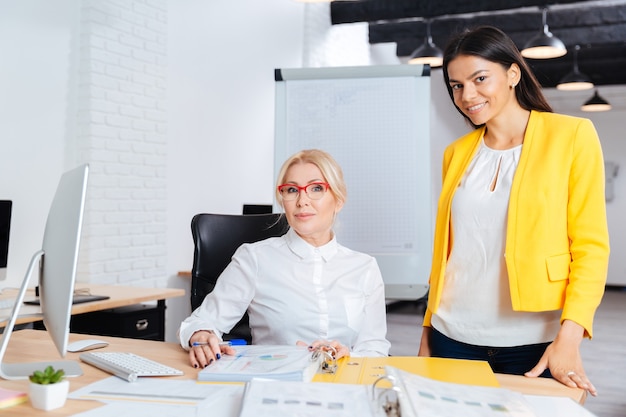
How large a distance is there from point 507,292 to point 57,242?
1066mm

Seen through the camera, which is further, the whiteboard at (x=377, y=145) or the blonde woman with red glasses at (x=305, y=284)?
the whiteboard at (x=377, y=145)

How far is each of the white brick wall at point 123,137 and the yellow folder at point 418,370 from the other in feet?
9.63

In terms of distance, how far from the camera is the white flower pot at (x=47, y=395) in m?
1.23

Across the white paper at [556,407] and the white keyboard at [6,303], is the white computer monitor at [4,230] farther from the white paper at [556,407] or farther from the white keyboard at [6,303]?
the white paper at [556,407]

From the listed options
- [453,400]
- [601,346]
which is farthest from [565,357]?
[601,346]

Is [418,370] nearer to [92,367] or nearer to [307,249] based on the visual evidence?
[307,249]

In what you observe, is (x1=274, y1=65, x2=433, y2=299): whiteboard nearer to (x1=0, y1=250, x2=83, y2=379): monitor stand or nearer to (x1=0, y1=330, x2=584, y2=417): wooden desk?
(x1=0, y1=330, x2=584, y2=417): wooden desk

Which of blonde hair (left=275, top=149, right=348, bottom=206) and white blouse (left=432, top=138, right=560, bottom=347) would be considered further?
blonde hair (left=275, top=149, right=348, bottom=206)

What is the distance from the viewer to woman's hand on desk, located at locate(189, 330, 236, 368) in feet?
5.03

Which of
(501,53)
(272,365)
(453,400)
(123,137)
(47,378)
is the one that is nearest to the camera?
(453,400)

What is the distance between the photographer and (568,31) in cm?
795

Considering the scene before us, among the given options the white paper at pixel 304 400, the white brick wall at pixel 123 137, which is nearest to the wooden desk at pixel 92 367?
the white paper at pixel 304 400

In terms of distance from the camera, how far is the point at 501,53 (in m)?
1.72

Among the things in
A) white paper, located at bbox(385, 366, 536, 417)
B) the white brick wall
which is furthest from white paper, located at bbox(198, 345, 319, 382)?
→ the white brick wall
